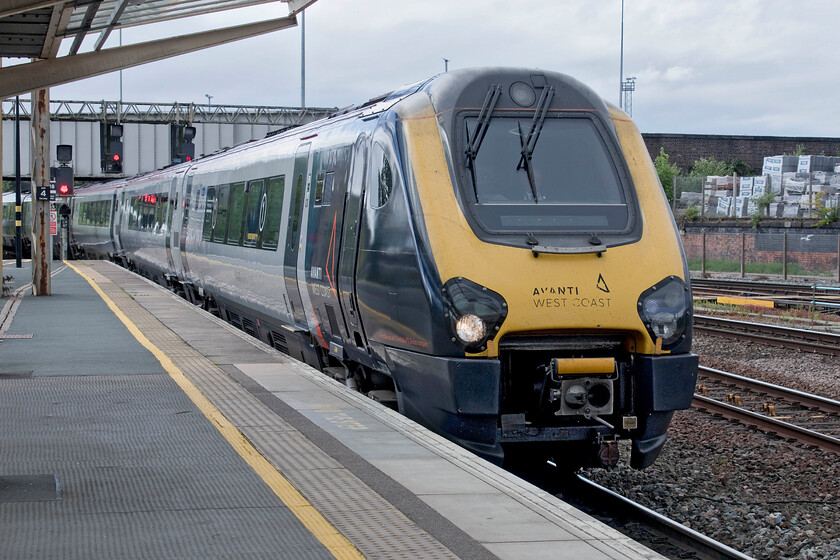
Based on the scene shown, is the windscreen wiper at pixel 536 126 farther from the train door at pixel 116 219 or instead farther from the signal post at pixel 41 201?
the train door at pixel 116 219

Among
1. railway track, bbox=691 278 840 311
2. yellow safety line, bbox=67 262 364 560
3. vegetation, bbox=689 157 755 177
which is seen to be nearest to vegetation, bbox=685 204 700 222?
railway track, bbox=691 278 840 311

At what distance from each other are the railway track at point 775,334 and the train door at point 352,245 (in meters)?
9.73

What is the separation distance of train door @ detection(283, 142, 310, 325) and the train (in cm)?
147

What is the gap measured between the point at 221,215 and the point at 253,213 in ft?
8.44

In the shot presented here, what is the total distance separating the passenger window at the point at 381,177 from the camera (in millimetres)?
8391

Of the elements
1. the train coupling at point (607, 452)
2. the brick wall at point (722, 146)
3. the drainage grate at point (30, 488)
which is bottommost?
the train coupling at point (607, 452)

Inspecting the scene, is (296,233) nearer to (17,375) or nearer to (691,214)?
(17,375)

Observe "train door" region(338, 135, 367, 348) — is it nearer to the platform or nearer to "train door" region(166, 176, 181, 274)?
the platform

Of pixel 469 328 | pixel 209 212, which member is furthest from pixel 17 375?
pixel 209 212

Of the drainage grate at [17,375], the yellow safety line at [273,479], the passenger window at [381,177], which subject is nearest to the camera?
the yellow safety line at [273,479]

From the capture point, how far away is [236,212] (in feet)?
49.4

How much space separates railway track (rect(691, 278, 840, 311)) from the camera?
23375mm

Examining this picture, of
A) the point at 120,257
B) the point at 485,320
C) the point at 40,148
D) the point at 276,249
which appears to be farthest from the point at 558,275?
the point at 120,257

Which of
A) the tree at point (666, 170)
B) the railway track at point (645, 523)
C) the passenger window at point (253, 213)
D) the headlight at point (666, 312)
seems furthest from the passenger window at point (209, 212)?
the tree at point (666, 170)
